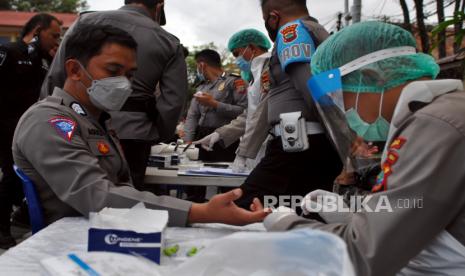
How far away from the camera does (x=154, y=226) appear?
1.08 m

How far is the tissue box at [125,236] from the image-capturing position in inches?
39.6

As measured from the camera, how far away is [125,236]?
100cm

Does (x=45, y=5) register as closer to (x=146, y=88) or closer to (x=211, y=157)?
(x=211, y=157)

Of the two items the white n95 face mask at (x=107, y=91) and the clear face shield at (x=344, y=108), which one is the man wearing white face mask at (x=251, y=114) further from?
the clear face shield at (x=344, y=108)

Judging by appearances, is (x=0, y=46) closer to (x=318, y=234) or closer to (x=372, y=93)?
(x=372, y=93)

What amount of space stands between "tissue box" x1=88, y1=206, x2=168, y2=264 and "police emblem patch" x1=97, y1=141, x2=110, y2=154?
1.99 feet

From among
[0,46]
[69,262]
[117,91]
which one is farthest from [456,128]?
[0,46]

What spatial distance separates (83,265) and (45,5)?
3823 cm

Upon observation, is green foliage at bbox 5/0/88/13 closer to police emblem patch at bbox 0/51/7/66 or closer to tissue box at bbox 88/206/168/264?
police emblem patch at bbox 0/51/7/66

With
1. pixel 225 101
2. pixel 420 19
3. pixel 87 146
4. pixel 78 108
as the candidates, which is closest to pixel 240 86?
pixel 225 101

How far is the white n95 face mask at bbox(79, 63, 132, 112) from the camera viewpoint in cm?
180

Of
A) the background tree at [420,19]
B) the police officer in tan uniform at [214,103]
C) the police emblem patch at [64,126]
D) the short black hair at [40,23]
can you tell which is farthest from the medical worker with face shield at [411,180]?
the background tree at [420,19]

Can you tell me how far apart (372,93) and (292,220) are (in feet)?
1.28

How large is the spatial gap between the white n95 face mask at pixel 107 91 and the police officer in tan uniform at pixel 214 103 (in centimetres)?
224
